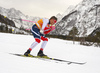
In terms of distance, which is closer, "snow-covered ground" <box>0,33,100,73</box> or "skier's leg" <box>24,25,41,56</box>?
"snow-covered ground" <box>0,33,100,73</box>

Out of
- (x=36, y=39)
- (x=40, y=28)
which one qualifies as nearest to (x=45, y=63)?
(x=36, y=39)

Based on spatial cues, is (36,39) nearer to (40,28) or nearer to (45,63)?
(40,28)

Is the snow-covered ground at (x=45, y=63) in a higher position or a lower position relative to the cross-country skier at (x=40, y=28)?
lower

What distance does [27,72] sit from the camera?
2342 millimetres

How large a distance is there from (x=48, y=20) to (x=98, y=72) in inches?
117

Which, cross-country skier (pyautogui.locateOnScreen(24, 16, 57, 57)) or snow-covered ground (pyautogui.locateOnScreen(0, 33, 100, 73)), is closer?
snow-covered ground (pyautogui.locateOnScreen(0, 33, 100, 73))

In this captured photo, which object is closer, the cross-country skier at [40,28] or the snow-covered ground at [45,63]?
the snow-covered ground at [45,63]

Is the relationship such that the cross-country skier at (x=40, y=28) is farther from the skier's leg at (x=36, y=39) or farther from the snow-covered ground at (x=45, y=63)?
the snow-covered ground at (x=45, y=63)

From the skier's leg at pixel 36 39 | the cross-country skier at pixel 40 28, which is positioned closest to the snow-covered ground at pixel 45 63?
the skier's leg at pixel 36 39

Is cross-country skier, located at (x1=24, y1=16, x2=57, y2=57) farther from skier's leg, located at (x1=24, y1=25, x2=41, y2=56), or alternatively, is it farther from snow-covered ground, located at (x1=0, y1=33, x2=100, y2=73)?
snow-covered ground, located at (x1=0, y1=33, x2=100, y2=73)

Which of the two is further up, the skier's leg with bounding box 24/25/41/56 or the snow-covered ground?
the skier's leg with bounding box 24/25/41/56

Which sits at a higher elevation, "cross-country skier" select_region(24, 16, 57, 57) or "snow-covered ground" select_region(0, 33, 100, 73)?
"cross-country skier" select_region(24, 16, 57, 57)

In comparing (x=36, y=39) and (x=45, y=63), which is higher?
(x=36, y=39)

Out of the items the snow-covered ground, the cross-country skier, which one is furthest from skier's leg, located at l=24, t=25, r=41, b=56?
the snow-covered ground
